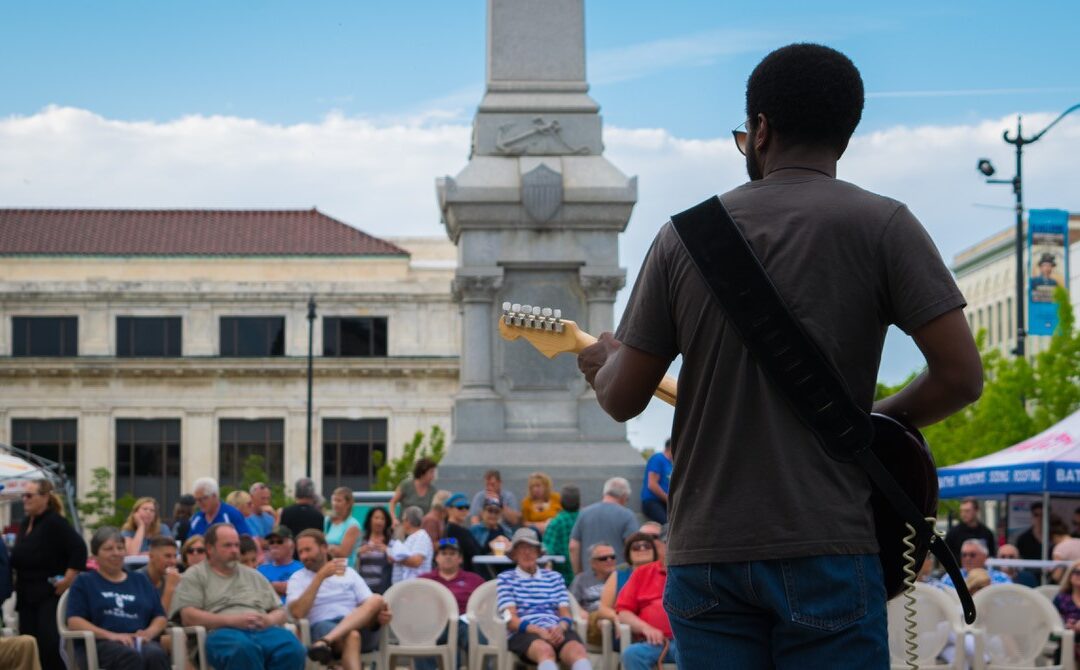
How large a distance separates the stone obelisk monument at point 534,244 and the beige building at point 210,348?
63478mm

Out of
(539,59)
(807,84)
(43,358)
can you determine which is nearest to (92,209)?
(43,358)

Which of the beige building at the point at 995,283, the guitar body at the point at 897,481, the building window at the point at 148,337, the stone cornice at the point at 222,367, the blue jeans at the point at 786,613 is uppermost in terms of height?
the beige building at the point at 995,283

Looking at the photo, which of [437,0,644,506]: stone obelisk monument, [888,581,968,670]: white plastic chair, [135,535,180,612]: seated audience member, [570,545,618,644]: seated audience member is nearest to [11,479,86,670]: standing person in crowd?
[135,535,180,612]: seated audience member

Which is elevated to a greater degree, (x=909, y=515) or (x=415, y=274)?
(x=415, y=274)

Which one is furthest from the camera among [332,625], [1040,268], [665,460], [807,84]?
[1040,268]

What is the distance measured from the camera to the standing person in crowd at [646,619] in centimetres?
1282

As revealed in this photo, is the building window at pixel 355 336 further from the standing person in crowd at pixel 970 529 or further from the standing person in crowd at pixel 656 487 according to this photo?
the standing person in crowd at pixel 656 487

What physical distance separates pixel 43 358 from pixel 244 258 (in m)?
10.7

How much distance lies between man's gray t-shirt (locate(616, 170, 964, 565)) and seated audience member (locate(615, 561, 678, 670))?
8912mm

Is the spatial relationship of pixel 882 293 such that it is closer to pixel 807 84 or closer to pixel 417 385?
pixel 807 84

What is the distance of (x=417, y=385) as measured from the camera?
8569cm

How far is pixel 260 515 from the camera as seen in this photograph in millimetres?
19688

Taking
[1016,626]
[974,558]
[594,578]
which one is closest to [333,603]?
[594,578]

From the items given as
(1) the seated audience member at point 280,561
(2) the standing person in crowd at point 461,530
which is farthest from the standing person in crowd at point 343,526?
(1) the seated audience member at point 280,561
